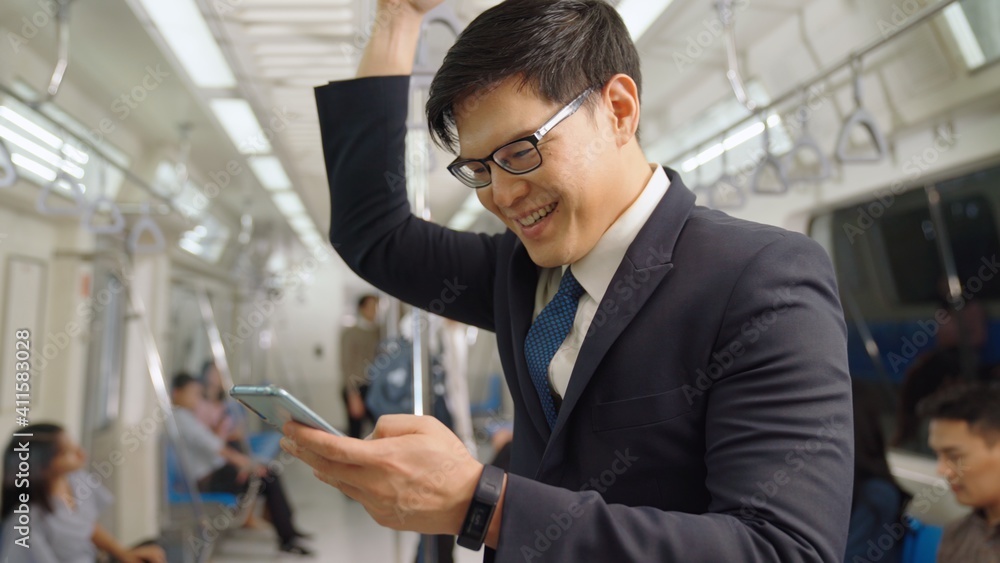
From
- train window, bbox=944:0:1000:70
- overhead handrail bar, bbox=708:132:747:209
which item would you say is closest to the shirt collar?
overhead handrail bar, bbox=708:132:747:209

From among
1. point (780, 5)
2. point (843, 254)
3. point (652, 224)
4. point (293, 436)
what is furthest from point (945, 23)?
point (293, 436)

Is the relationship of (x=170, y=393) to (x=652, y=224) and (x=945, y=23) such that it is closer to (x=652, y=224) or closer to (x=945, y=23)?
(x=652, y=224)

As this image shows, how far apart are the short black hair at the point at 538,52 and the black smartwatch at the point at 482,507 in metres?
0.45

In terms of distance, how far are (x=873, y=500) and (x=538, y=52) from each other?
8.44ft

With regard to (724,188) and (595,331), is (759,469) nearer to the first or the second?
(595,331)

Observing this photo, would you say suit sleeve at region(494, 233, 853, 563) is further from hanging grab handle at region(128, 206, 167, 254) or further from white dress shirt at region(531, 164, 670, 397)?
hanging grab handle at region(128, 206, 167, 254)

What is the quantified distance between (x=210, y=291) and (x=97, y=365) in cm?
66

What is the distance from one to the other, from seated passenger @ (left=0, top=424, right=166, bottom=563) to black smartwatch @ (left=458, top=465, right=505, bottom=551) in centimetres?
257

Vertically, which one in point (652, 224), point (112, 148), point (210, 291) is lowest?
point (652, 224)

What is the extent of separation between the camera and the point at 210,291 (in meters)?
3.14

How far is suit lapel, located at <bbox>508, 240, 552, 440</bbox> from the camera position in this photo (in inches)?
34.5

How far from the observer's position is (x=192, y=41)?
2.34 metres

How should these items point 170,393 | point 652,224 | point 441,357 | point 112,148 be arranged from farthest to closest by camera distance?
point 170,393 → point 112,148 → point 441,357 → point 652,224

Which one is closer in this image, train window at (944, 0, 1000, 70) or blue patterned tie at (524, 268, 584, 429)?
blue patterned tie at (524, 268, 584, 429)
